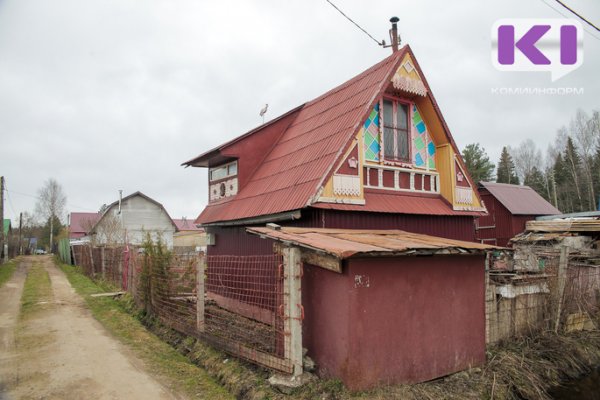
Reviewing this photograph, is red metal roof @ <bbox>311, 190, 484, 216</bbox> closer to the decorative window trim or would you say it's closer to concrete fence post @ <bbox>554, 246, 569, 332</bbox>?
the decorative window trim

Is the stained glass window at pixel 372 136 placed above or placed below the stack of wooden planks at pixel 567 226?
above

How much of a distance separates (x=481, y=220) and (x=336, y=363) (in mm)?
23948

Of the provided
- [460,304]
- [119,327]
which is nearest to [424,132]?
[460,304]

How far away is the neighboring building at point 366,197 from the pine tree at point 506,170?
167ft

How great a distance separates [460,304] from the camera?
7.52m

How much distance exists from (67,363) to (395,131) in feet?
29.2

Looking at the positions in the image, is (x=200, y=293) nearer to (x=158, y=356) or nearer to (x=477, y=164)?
(x=158, y=356)

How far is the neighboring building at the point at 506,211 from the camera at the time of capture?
83.5 feet

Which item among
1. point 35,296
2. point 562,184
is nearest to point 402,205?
point 35,296

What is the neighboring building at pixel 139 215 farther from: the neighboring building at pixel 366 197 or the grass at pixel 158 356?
the neighboring building at pixel 366 197

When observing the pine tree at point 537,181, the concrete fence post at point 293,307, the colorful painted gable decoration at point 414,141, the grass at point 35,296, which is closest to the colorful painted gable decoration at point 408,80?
the colorful painted gable decoration at point 414,141

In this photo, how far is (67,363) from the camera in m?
7.80

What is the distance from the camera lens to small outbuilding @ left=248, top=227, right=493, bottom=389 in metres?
6.04

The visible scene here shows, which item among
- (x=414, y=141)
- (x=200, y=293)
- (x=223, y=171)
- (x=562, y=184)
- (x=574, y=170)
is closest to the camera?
(x=200, y=293)
